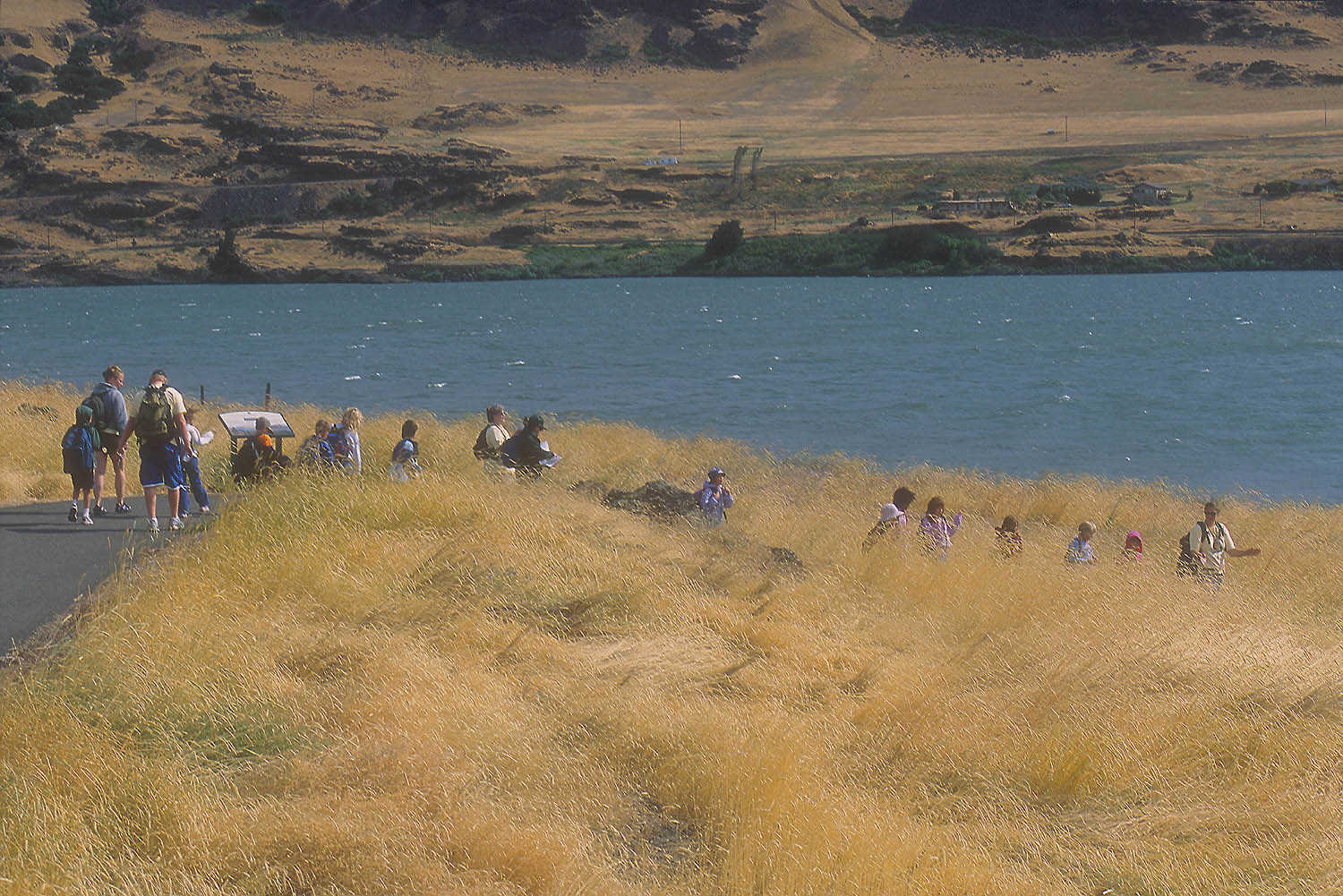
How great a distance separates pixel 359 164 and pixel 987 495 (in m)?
125

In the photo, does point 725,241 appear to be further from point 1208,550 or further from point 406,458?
point 406,458

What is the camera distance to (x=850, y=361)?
52500 mm

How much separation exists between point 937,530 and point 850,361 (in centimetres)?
3941

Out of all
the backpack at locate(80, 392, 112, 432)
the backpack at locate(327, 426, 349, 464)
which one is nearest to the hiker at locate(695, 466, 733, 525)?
the backpack at locate(327, 426, 349, 464)

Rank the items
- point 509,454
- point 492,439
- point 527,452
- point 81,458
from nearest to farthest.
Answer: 1. point 81,458
2. point 527,452
3. point 509,454
4. point 492,439

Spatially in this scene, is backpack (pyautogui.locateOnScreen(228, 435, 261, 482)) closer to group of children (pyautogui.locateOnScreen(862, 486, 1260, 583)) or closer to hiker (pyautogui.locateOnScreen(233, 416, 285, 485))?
hiker (pyautogui.locateOnScreen(233, 416, 285, 485))

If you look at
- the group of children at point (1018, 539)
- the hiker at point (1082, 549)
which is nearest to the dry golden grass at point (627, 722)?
the group of children at point (1018, 539)

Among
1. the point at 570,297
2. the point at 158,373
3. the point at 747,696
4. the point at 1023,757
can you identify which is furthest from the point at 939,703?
the point at 570,297

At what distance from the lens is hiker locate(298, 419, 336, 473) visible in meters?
13.0

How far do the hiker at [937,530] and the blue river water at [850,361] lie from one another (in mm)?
15147

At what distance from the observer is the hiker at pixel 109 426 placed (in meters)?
12.8

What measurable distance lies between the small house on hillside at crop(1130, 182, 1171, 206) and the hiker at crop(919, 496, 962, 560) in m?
104

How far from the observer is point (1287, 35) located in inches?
7387

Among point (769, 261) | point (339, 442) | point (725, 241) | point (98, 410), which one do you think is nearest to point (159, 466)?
point (98, 410)
